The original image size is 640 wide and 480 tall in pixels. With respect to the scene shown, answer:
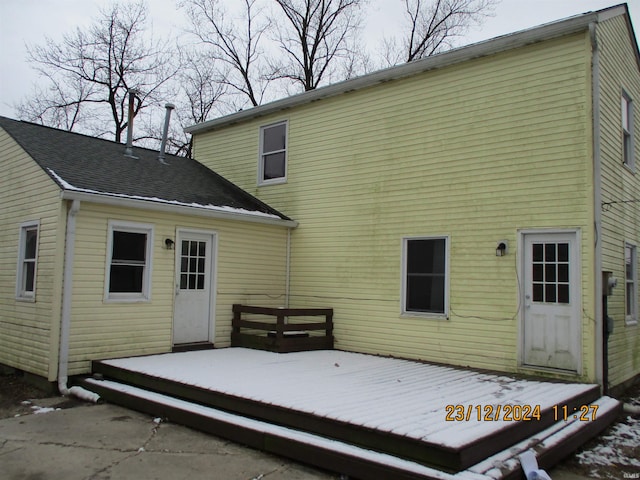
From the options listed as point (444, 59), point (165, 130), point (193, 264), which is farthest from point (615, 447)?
point (165, 130)

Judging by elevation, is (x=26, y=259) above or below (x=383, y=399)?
above

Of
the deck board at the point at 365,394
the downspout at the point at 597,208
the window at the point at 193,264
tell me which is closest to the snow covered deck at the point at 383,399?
the deck board at the point at 365,394

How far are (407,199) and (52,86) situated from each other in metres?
20.3

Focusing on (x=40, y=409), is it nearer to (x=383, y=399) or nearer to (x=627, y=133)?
(x=383, y=399)

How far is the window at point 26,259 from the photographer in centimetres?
790

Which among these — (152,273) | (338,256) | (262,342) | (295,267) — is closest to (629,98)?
(338,256)

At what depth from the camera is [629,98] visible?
336 inches

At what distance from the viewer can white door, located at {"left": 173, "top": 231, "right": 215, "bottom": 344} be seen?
866cm

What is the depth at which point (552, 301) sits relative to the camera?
23.0 feet

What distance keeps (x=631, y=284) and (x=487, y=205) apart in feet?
9.98

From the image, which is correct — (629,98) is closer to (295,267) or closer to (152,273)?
(295,267)

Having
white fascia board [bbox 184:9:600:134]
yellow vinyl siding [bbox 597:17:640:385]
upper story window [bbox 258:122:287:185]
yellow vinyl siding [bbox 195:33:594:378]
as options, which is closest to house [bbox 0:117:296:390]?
upper story window [bbox 258:122:287:185]

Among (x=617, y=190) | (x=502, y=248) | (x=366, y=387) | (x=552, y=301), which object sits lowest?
(x=366, y=387)

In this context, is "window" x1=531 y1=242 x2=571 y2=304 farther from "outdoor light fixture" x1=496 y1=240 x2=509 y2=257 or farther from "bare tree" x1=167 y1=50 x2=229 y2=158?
"bare tree" x1=167 y1=50 x2=229 y2=158
